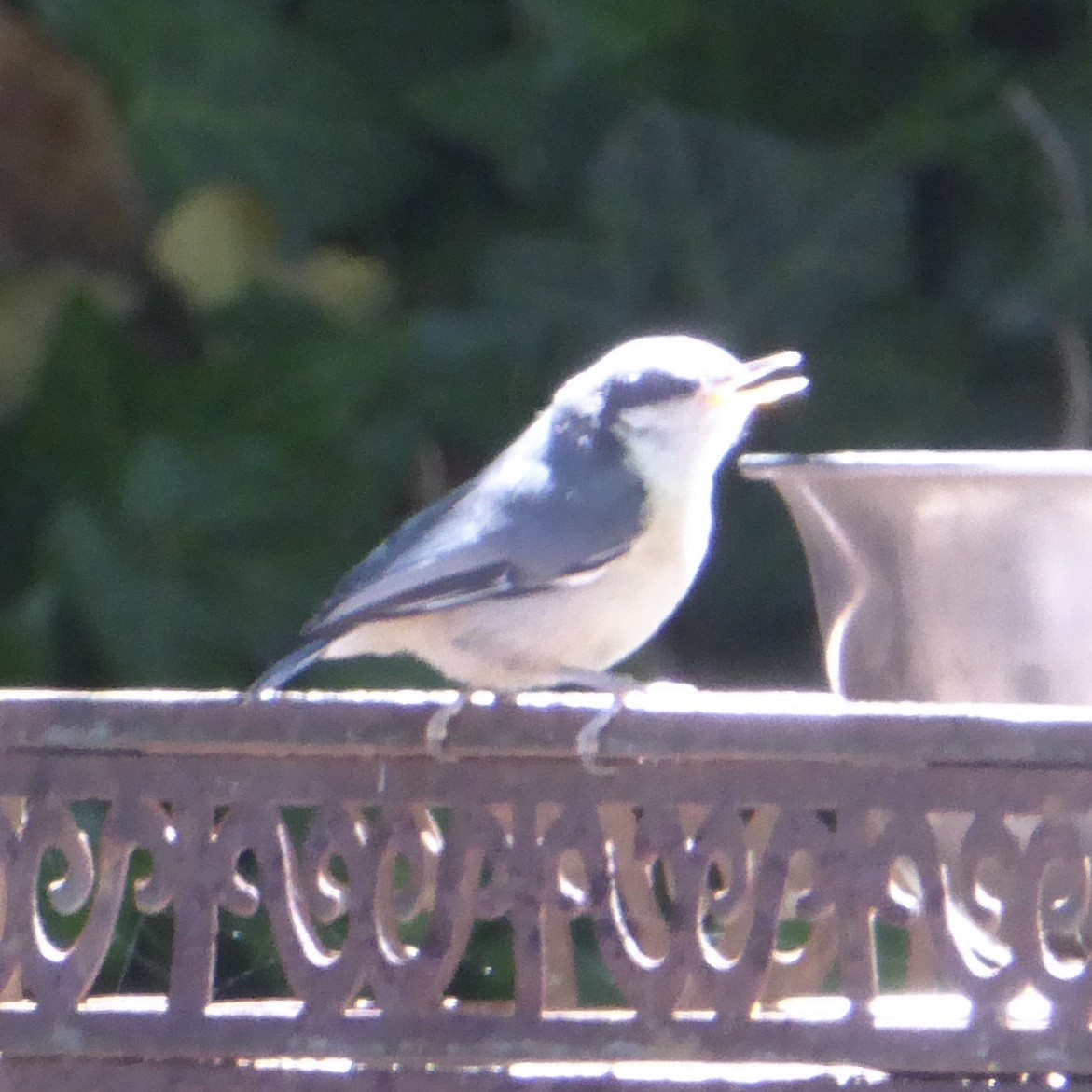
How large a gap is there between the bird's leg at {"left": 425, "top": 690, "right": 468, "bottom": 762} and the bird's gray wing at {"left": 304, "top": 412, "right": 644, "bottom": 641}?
0.44m

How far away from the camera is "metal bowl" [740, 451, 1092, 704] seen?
1.20 meters

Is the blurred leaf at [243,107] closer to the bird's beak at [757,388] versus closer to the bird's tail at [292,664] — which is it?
the bird's beak at [757,388]

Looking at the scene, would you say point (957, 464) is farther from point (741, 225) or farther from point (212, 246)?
point (212, 246)

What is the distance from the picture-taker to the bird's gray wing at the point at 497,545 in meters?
1.52

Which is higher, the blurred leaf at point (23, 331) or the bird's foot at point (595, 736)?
the blurred leaf at point (23, 331)

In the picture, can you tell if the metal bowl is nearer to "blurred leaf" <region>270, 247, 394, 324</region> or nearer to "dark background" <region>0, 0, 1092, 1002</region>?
"dark background" <region>0, 0, 1092, 1002</region>

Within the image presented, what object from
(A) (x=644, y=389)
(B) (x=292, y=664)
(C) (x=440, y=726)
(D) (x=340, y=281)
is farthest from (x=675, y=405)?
(D) (x=340, y=281)

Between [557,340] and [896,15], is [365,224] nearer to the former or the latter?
[557,340]

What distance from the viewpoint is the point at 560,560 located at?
1.55m

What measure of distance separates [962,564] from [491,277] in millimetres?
1410

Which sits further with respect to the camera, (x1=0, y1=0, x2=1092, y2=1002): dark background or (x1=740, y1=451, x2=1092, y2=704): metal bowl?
(x1=0, y1=0, x2=1092, y2=1002): dark background

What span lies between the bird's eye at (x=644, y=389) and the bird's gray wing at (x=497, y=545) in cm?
6

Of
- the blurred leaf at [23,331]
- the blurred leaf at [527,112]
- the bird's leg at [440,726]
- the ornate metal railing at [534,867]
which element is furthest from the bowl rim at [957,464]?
the blurred leaf at [23,331]

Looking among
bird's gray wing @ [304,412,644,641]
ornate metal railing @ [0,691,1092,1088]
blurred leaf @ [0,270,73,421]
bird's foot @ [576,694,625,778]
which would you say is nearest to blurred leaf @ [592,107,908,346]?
blurred leaf @ [0,270,73,421]
